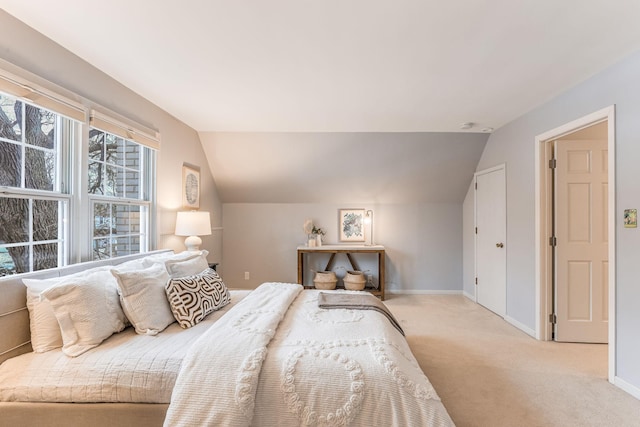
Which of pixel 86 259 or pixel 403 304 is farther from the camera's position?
pixel 403 304

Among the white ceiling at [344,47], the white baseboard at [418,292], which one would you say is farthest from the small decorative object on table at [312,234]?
the white ceiling at [344,47]

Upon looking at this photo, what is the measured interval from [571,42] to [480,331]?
271cm

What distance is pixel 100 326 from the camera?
5.23ft

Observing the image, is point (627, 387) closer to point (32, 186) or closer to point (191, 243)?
point (191, 243)

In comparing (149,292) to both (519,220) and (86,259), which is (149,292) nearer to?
(86,259)

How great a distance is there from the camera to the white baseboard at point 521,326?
302cm

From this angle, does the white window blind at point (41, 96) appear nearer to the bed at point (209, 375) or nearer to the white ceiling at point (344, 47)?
the white ceiling at point (344, 47)

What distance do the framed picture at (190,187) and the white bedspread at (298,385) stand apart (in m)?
2.39

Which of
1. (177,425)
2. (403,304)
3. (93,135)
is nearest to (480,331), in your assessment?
(403,304)

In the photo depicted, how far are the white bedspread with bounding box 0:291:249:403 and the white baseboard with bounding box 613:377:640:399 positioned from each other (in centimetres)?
296

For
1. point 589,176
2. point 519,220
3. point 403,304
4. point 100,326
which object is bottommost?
point 403,304

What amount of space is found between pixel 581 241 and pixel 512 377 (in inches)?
62.8

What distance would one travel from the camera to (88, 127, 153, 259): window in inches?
91.2

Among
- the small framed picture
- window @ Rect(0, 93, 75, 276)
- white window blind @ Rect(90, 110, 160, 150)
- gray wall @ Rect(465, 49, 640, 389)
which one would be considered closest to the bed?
window @ Rect(0, 93, 75, 276)
